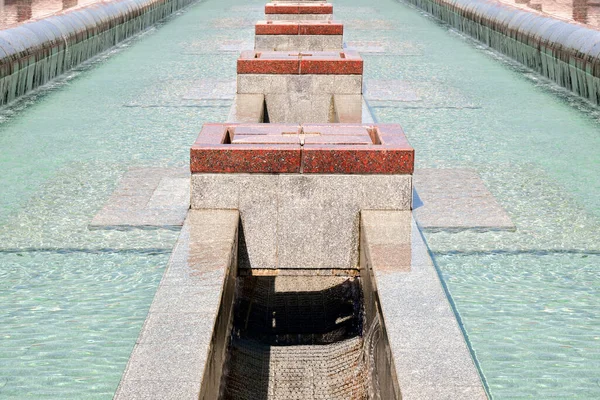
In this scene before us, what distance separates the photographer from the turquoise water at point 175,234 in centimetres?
548

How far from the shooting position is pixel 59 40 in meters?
16.0

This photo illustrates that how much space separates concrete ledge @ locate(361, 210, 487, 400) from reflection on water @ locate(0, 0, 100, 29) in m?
16.2

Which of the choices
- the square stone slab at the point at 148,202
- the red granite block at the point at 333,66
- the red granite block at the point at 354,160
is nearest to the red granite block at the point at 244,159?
the red granite block at the point at 354,160

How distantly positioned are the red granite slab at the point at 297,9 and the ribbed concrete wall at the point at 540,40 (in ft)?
12.1

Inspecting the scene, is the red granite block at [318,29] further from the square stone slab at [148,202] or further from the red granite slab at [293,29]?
the square stone slab at [148,202]

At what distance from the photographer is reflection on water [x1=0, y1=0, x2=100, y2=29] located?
22.0m

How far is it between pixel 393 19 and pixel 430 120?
1438cm

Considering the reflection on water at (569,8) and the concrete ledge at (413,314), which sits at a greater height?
the concrete ledge at (413,314)

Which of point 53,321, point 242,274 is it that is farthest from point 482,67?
point 53,321

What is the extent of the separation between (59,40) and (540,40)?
831 centimetres

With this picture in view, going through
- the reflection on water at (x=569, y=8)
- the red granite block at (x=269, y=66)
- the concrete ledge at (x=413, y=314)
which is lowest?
the reflection on water at (x=569, y=8)

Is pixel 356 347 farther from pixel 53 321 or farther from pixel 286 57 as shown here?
pixel 286 57

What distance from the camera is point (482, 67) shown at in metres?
17.2

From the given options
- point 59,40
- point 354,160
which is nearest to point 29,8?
point 59,40
